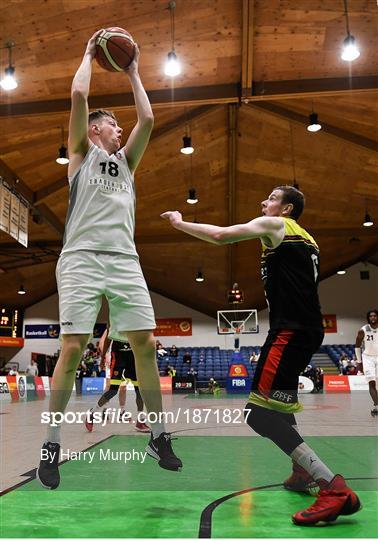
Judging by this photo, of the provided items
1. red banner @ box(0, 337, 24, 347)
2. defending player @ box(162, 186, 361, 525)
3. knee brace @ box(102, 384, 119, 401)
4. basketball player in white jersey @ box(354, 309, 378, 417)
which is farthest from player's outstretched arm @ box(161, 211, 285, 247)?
red banner @ box(0, 337, 24, 347)

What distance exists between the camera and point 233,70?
10.0 m

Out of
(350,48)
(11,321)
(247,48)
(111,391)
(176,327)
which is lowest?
(111,391)

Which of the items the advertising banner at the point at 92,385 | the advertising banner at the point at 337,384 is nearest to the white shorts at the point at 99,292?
the advertising banner at the point at 337,384

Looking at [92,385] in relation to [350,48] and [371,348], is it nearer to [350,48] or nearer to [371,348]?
[371,348]

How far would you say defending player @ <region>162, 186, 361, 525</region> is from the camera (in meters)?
2.58

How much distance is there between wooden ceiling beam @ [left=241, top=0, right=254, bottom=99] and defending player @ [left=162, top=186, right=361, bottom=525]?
6775mm

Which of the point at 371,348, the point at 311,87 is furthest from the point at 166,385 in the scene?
the point at 311,87

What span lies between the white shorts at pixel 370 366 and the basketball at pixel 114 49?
7181mm

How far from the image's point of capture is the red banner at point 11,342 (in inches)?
1080

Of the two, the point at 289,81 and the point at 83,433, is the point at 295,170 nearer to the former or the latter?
the point at 289,81

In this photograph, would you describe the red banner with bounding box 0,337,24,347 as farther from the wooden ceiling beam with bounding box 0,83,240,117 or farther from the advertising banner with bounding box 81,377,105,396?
the wooden ceiling beam with bounding box 0,83,240,117

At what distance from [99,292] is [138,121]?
1.08m

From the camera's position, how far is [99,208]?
2662mm

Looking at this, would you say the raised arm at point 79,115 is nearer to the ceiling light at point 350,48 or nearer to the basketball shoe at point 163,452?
the basketball shoe at point 163,452
